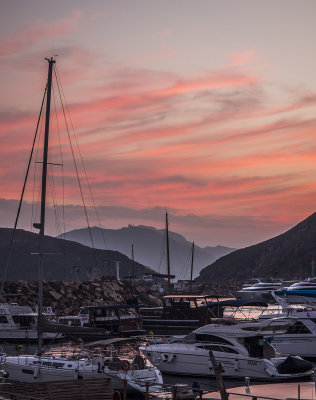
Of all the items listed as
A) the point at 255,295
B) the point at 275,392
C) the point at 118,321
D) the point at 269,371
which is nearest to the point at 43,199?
the point at 269,371

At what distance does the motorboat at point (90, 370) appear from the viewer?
113ft

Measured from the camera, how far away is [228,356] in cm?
4050

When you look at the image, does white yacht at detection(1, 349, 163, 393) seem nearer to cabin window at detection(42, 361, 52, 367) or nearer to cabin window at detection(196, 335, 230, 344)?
cabin window at detection(42, 361, 52, 367)

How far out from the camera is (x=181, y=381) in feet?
134

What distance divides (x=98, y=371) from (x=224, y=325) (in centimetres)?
1112

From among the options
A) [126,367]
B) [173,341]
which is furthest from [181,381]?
[126,367]

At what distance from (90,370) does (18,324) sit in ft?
107

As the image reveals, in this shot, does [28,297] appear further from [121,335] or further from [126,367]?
[126,367]

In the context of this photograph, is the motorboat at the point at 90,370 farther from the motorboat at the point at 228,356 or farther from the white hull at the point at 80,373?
the motorboat at the point at 228,356

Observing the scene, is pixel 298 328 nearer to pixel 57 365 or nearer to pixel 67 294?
pixel 57 365

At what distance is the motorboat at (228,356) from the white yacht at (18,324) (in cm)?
2221

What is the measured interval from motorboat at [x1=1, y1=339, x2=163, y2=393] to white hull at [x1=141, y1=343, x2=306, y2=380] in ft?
19.3

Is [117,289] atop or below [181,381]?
atop

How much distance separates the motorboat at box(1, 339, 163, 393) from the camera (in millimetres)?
34500
